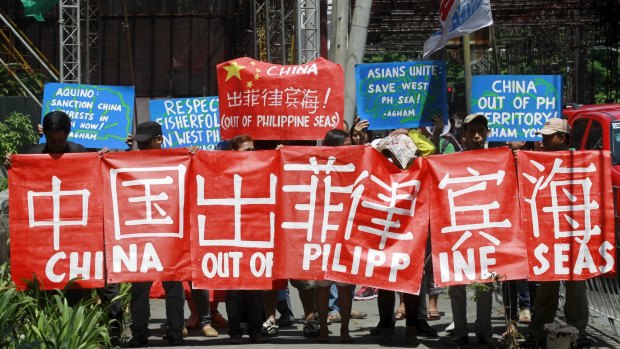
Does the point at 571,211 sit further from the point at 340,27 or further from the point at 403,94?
the point at 340,27

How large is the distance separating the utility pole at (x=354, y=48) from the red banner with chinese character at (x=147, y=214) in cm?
424

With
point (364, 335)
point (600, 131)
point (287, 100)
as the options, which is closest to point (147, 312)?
point (364, 335)

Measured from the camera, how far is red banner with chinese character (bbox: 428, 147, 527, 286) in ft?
31.9

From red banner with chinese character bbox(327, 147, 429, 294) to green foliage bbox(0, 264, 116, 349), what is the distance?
196 cm

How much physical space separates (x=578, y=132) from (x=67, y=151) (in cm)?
662

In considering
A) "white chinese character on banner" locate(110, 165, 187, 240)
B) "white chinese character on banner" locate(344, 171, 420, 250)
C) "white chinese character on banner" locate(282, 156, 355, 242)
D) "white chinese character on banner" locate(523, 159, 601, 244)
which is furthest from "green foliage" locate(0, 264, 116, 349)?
"white chinese character on banner" locate(523, 159, 601, 244)

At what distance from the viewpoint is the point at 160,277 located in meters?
9.94

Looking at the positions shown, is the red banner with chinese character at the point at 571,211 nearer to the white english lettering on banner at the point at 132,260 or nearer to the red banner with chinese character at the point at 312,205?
the red banner with chinese character at the point at 312,205

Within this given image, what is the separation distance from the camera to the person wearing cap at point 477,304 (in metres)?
9.93

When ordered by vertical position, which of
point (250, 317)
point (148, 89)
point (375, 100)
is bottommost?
point (250, 317)

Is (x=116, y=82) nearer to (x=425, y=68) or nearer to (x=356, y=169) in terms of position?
(x=425, y=68)

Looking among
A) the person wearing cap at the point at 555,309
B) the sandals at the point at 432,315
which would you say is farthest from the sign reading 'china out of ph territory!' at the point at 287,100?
the person wearing cap at the point at 555,309

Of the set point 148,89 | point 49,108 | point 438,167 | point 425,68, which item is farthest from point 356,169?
point 148,89

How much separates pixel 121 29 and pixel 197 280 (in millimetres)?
27436
